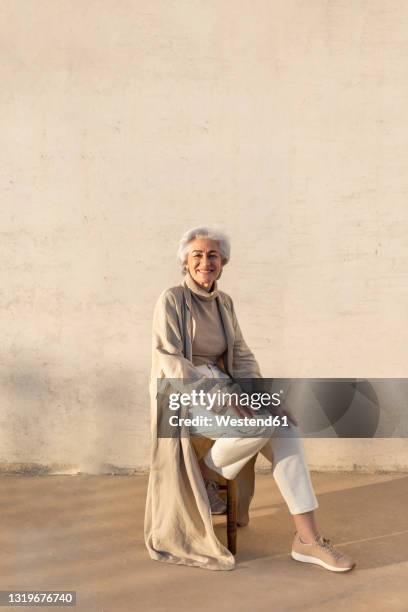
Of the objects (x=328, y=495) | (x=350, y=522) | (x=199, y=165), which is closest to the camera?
(x=350, y=522)

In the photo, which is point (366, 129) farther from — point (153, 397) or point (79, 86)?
point (153, 397)

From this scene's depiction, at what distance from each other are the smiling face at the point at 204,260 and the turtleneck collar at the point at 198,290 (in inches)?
0.6

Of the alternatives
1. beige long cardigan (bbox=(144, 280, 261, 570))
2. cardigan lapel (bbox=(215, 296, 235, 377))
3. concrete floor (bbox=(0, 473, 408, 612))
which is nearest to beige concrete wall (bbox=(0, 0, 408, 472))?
concrete floor (bbox=(0, 473, 408, 612))

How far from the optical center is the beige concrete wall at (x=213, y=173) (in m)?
4.75

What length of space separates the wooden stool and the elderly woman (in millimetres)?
37

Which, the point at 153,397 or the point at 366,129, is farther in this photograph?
the point at 366,129

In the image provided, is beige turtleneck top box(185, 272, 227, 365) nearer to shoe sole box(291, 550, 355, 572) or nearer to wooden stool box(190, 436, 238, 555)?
wooden stool box(190, 436, 238, 555)

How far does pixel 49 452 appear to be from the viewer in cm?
496

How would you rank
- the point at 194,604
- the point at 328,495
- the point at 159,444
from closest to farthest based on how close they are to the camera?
1. the point at 194,604
2. the point at 159,444
3. the point at 328,495

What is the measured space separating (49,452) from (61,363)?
53cm

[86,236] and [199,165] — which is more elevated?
[199,165]

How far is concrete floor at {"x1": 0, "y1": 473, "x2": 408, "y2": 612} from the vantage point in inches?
124

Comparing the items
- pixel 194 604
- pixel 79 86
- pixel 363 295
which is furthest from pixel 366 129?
pixel 194 604

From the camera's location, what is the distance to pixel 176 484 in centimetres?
358
